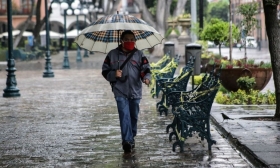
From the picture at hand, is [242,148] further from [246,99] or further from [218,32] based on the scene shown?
[218,32]

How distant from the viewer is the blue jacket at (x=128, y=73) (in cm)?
902

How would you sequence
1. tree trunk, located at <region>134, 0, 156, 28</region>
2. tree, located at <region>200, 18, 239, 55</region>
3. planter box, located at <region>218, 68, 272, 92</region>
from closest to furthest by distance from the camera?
planter box, located at <region>218, 68, 272, 92</region>
tree, located at <region>200, 18, 239, 55</region>
tree trunk, located at <region>134, 0, 156, 28</region>

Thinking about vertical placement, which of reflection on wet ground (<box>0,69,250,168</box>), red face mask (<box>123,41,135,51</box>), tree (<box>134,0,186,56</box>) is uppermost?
tree (<box>134,0,186,56</box>)

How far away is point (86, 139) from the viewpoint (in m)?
10.3

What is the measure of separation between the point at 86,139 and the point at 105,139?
0.29 meters

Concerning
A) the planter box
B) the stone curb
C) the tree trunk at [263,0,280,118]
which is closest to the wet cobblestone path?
the stone curb

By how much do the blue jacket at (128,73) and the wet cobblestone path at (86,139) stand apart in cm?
81

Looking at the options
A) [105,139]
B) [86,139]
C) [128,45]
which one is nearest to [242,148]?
[128,45]

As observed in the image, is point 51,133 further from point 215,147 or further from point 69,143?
point 215,147

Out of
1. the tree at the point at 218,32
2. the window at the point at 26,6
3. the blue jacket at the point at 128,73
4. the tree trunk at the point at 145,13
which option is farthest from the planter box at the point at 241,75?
the window at the point at 26,6

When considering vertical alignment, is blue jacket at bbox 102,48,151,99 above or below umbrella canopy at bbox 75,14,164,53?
below

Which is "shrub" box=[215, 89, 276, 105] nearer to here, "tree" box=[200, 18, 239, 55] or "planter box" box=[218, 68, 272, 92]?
"planter box" box=[218, 68, 272, 92]

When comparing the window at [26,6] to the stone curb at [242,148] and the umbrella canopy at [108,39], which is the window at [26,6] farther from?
the umbrella canopy at [108,39]

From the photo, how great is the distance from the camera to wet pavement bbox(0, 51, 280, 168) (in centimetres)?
841
